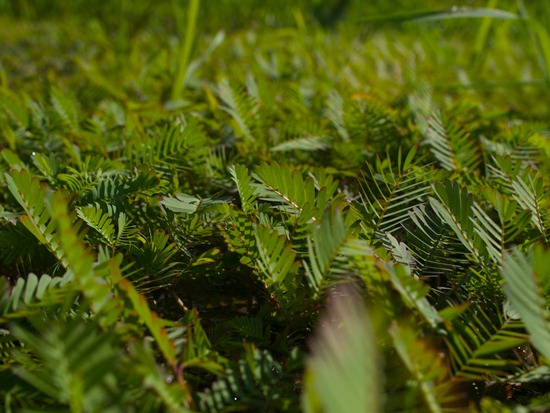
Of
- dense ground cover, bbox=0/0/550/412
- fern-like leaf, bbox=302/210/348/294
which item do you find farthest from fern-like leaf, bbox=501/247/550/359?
A: fern-like leaf, bbox=302/210/348/294

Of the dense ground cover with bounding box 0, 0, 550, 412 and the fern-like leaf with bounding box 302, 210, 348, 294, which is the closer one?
the dense ground cover with bounding box 0, 0, 550, 412

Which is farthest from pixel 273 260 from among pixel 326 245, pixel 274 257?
pixel 326 245

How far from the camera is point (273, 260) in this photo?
2.94 ft

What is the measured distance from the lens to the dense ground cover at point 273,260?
2.23 feet

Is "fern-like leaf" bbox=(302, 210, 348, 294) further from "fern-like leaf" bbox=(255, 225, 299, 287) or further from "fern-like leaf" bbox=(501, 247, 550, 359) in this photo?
"fern-like leaf" bbox=(501, 247, 550, 359)

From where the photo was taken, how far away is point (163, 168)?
1.23 metres

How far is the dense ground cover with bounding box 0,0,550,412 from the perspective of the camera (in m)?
0.68

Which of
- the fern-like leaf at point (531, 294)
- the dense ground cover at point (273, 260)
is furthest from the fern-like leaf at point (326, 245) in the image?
the fern-like leaf at point (531, 294)

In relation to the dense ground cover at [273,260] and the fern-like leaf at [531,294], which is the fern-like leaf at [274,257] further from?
the fern-like leaf at [531,294]

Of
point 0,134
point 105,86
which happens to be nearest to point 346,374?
point 0,134

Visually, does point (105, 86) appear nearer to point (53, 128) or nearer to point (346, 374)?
point (53, 128)

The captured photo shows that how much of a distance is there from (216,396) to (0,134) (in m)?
1.18

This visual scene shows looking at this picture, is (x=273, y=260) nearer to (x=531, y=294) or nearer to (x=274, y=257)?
(x=274, y=257)

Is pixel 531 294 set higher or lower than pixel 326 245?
lower
